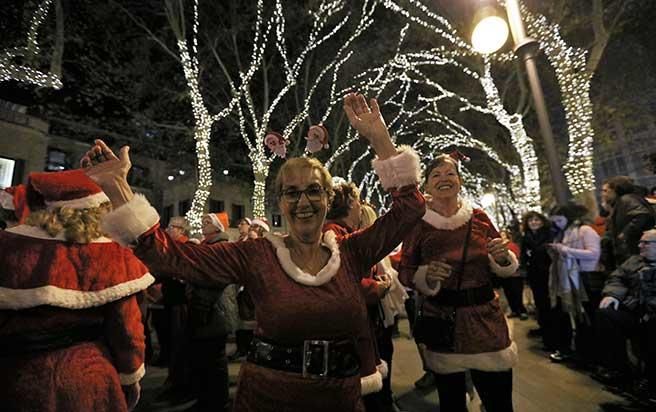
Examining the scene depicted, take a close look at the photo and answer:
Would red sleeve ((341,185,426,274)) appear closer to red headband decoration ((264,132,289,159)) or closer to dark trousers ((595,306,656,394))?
red headband decoration ((264,132,289,159))

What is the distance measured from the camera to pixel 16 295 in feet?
5.70

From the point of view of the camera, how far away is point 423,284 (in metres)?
2.51

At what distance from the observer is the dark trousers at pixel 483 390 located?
232 centimetres

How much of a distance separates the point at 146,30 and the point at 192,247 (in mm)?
10726

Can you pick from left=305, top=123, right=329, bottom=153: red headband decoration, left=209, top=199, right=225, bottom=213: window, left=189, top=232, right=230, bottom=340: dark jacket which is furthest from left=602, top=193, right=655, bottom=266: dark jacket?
left=209, top=199, right=225, bottom=213: window

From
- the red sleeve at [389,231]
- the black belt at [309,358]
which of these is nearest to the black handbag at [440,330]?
the red sleeve at [389,231]

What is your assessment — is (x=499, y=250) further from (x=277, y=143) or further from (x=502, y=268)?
(x=277, y=143)

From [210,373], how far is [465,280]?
2837 millimetres

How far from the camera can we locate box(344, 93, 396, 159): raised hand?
5.94 ft

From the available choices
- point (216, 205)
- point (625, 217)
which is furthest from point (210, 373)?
point (216, 205)

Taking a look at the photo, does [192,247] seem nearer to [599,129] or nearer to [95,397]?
[95,397]

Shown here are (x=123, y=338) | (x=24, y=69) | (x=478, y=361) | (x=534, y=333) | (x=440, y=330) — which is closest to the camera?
(x=123, y=338)

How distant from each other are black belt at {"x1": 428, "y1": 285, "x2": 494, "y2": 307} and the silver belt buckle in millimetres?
1255

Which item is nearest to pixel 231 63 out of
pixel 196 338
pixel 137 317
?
pixel 196 338
